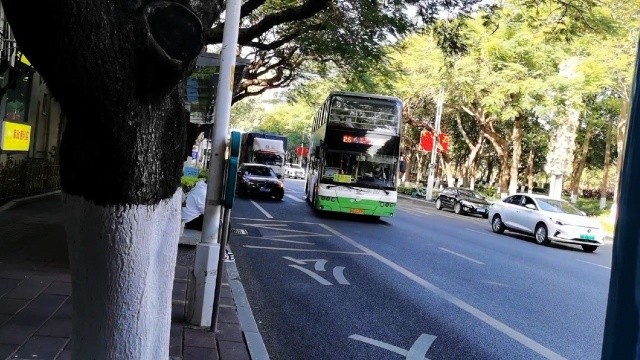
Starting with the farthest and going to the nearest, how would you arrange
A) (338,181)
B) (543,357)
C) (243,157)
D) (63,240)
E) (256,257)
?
(243,157) → (338,181) → (256,257) → (63,240) → (543,357)

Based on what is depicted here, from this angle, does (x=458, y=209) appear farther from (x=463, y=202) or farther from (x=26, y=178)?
(x=26, y=178)

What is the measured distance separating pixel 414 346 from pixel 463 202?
23161mm

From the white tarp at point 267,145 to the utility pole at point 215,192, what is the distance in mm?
30492

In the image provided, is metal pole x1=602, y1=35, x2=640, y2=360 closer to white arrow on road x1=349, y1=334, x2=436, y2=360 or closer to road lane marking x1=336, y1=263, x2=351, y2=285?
white arrow on road x1=349, y1=334, x2=436, y2=360

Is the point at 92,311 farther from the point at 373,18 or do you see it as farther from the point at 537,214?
the point at 537,214

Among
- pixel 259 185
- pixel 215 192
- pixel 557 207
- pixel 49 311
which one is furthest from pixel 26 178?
pixel 557 207

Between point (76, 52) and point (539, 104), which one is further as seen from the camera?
point (539, 104)

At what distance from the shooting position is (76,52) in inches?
81.7

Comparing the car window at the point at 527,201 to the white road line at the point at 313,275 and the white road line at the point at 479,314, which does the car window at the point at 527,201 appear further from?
the white road line at the point at 313,275

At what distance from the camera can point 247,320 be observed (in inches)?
230

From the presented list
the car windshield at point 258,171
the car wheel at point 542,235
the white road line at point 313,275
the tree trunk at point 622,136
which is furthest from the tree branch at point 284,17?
the car windshield at point 258,171

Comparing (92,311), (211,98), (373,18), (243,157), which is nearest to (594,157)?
(243,157)

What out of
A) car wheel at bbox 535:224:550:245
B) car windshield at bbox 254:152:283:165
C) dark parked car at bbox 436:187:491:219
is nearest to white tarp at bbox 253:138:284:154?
car windshield at bbox 254:152:283:165

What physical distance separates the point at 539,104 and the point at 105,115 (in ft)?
78.1
